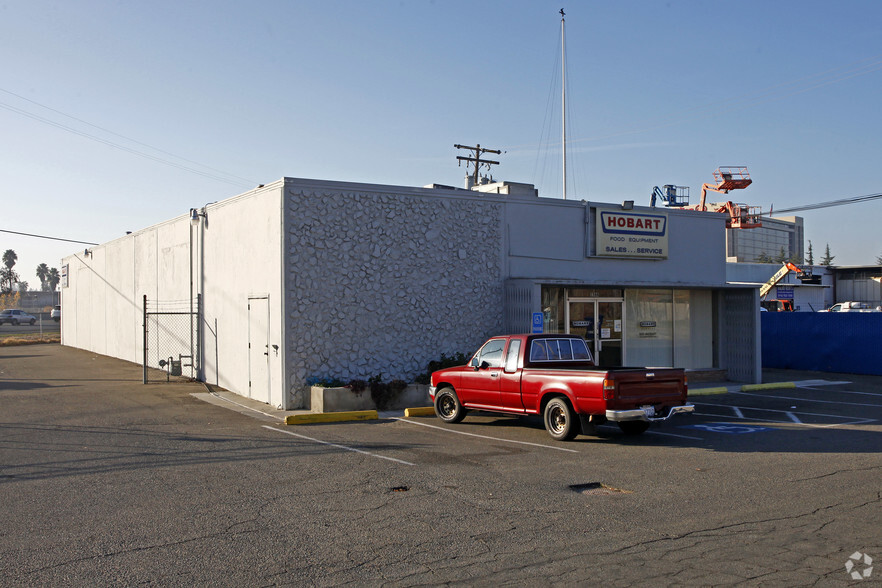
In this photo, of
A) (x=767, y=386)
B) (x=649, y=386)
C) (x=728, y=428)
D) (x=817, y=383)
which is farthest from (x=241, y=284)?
(x=817, y=383)

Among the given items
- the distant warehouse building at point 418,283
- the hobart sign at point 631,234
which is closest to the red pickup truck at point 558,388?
the distant warehouse building at point 418,283

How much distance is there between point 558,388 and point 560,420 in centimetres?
58

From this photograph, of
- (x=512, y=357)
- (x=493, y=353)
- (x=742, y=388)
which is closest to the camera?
(x=512, y=357)

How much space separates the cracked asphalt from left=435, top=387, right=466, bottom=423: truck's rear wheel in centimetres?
46

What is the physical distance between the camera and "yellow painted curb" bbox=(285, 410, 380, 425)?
14398 mm

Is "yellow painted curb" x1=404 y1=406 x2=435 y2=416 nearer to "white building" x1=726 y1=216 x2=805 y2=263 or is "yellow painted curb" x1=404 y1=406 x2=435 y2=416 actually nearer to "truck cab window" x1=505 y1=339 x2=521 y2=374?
"truck cab window" x1=505 y1=339 x2=521 y2=374

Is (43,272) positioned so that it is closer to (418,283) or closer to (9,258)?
(9,258)

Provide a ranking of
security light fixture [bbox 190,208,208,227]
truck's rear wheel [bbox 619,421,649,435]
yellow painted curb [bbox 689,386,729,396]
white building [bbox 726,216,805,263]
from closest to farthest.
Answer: truck's rear wheel [bbox 619,421,649,435], yellow painted curb [bbox 689,386,729,396], security light fixture [bbox 190,208,208,227], white building [bbox 726,216,805,263]

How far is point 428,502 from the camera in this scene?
321 inches

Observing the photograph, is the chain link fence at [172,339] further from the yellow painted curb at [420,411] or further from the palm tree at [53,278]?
the palm tree at [53,278]

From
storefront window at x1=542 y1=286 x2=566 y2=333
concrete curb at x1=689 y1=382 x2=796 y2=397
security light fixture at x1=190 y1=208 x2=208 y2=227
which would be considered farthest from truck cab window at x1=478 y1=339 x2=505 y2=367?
security light fixture at x1=190 y1=208 x2=208 y2=227

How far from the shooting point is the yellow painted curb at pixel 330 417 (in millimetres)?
14398

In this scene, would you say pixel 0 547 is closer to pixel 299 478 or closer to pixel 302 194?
pixel 299 478

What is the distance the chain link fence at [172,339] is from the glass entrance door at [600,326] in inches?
432
